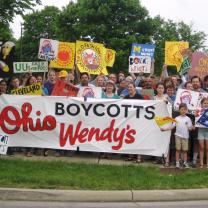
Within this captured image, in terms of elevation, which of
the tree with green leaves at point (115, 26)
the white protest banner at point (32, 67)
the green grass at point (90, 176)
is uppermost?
the tree with green leaves at point (115, 26)

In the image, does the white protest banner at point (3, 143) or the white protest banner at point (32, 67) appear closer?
the white protest banner at point (3, 143)

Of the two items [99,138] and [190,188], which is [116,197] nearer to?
[190,188]

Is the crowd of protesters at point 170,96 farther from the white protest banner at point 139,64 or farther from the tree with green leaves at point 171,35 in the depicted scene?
the tree with green leaves at point 171,35

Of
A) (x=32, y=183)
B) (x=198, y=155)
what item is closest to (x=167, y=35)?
(x=198, y=155)

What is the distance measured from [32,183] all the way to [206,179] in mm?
2929

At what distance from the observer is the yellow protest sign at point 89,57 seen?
13578 millimetres

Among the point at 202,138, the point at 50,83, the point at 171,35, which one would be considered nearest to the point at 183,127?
the point at 202,138

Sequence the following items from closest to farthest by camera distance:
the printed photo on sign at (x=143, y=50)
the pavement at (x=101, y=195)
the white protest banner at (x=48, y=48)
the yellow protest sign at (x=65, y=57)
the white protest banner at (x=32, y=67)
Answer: the pavement at (x=101, y=195), the white protest banner at (x=32, y=67), the white protest banner at (x=48, y=48), the yellow protest sign at (x=65, y=57), the printed photo on sign at (x=143, y=50)

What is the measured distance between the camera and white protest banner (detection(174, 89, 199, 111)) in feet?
35.4

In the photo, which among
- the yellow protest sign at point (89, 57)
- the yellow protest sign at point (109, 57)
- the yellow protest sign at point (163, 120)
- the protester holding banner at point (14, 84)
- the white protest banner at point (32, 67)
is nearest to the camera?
the yellow protest sign at point (163, 120)

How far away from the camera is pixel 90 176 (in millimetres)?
8734

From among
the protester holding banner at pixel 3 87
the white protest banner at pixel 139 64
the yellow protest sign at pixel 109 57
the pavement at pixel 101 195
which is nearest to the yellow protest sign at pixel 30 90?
the protester holding banner at pixel 3 87

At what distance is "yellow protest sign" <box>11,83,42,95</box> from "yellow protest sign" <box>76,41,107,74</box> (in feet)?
8.55

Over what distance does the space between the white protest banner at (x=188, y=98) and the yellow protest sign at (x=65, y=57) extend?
4.11 metres
